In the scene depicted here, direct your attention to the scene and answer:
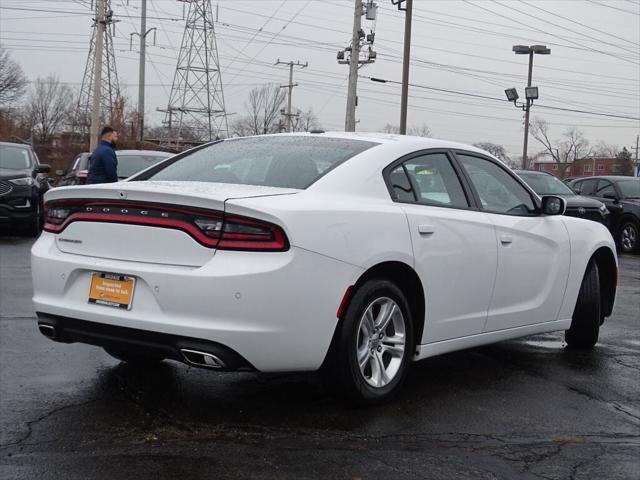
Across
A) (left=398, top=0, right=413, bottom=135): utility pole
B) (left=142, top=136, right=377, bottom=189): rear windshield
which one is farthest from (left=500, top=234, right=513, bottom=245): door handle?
(left=398, top=0, right=413, bottom=135): utility pole

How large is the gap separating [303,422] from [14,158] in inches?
474

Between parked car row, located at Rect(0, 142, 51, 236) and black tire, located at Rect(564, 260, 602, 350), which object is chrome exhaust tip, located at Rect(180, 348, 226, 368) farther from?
parked car row, located at Rect(0, 142, 51, 236)

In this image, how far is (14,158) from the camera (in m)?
14.6

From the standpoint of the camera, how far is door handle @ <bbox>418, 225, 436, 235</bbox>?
460cm

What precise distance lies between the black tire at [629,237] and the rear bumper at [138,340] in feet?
48.7

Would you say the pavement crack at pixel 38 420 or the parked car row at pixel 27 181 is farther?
the parked car row at pixel 27 181

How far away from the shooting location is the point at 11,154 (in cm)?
1472

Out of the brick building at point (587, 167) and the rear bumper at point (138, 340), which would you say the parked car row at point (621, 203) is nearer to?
the rear bumper at point (138, 340)

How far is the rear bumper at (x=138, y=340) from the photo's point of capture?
379 cm

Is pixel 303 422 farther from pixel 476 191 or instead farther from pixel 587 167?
pixel 587 167

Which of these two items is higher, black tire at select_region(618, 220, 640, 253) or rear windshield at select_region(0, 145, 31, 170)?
rear windshield at select_region(0, 145, 31, 170)

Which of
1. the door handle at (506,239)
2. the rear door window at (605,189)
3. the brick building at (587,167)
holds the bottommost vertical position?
the door handle at (506,239)

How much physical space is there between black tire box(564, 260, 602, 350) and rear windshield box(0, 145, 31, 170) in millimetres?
11020

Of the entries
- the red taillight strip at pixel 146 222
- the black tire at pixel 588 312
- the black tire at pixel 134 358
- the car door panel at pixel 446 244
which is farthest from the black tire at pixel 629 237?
the red taillight strip at pixel 146 222
